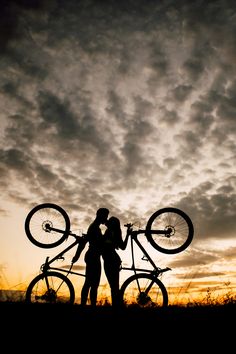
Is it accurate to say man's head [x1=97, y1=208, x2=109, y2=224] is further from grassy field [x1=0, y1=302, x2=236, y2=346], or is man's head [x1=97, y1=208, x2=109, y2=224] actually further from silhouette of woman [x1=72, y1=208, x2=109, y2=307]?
grassy field [x1=0, y1=302, x2=236, y2=346]

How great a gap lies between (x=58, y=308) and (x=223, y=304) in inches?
156

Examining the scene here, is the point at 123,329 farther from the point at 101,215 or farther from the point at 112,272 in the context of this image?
the point at 101,215

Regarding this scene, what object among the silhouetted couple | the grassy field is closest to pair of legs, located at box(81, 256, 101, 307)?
the silhouetted couple

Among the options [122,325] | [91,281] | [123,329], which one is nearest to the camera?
[123,329]

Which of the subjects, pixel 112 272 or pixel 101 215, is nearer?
pixel 112 272

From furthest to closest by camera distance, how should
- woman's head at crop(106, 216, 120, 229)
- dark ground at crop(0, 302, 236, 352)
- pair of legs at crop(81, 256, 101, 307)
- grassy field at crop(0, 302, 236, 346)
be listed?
1. woman's head at crop(106, 216, 120, 229)
2. pair of legs at crop(81, 256, 101, 307)
3. grassy field at crop(0, 302, 236, 346)
4. dark ground at crop(0, 302, 236, 352)

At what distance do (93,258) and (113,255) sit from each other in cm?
57

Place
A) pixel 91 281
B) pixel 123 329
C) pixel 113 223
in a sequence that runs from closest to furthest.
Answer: pixel 123 329 < pixel 91 281 < pixel 113 223

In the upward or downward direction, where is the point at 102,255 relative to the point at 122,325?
upward

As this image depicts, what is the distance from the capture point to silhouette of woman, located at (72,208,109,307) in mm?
8953

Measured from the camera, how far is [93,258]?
9.14 meters

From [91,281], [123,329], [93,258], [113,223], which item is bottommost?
[123,329]

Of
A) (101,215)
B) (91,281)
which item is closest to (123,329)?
(91,281)

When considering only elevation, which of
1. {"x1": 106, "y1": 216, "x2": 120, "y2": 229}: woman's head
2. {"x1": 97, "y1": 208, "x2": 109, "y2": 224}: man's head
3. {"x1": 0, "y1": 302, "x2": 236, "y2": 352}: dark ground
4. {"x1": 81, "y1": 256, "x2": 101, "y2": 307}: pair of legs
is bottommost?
{"x1": 0, "y1": 302, "x2": 236, "y2": 352}: dark ground
